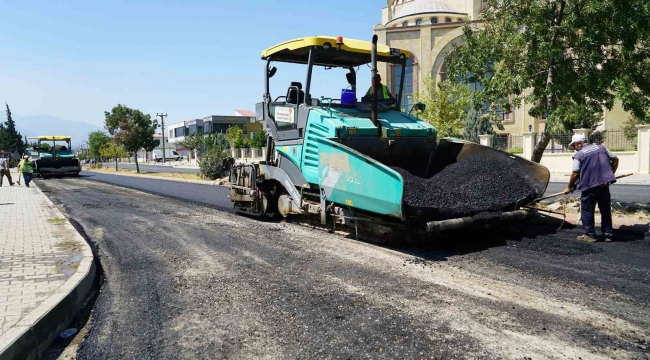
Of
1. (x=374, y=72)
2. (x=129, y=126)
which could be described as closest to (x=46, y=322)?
(x=374, y=72)

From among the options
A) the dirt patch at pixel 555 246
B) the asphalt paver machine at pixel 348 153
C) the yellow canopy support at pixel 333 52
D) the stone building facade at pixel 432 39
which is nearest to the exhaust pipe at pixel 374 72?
the asphalt paver machine at pixel 348 153

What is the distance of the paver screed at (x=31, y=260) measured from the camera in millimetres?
4047

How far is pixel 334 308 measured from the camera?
4.00m

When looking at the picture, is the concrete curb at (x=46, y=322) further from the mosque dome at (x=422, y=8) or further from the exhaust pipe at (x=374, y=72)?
the mosque dome at (x=422, y=8)

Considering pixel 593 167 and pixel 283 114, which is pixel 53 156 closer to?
pixel 283 114

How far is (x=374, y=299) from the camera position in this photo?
4195 millimetres

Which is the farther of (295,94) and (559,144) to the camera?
(559,144)

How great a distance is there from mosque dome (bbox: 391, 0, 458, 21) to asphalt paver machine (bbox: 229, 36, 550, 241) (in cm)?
4772

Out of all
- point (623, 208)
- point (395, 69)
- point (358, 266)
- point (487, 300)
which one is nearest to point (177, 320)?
point (358, 266)

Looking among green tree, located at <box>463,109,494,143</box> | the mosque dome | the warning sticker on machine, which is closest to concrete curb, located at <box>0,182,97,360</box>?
the warning sticker on machine

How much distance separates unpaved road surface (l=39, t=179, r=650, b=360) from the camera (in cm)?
328

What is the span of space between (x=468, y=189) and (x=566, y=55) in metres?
3.46

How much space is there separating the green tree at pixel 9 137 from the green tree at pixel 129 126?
47774mm

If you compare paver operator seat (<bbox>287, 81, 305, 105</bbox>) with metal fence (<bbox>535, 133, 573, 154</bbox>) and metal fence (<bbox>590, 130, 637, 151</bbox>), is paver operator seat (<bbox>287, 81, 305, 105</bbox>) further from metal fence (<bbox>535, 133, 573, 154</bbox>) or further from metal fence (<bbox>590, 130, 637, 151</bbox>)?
metal fence (<bbox>535, 133, 573, 154</bbox>)
